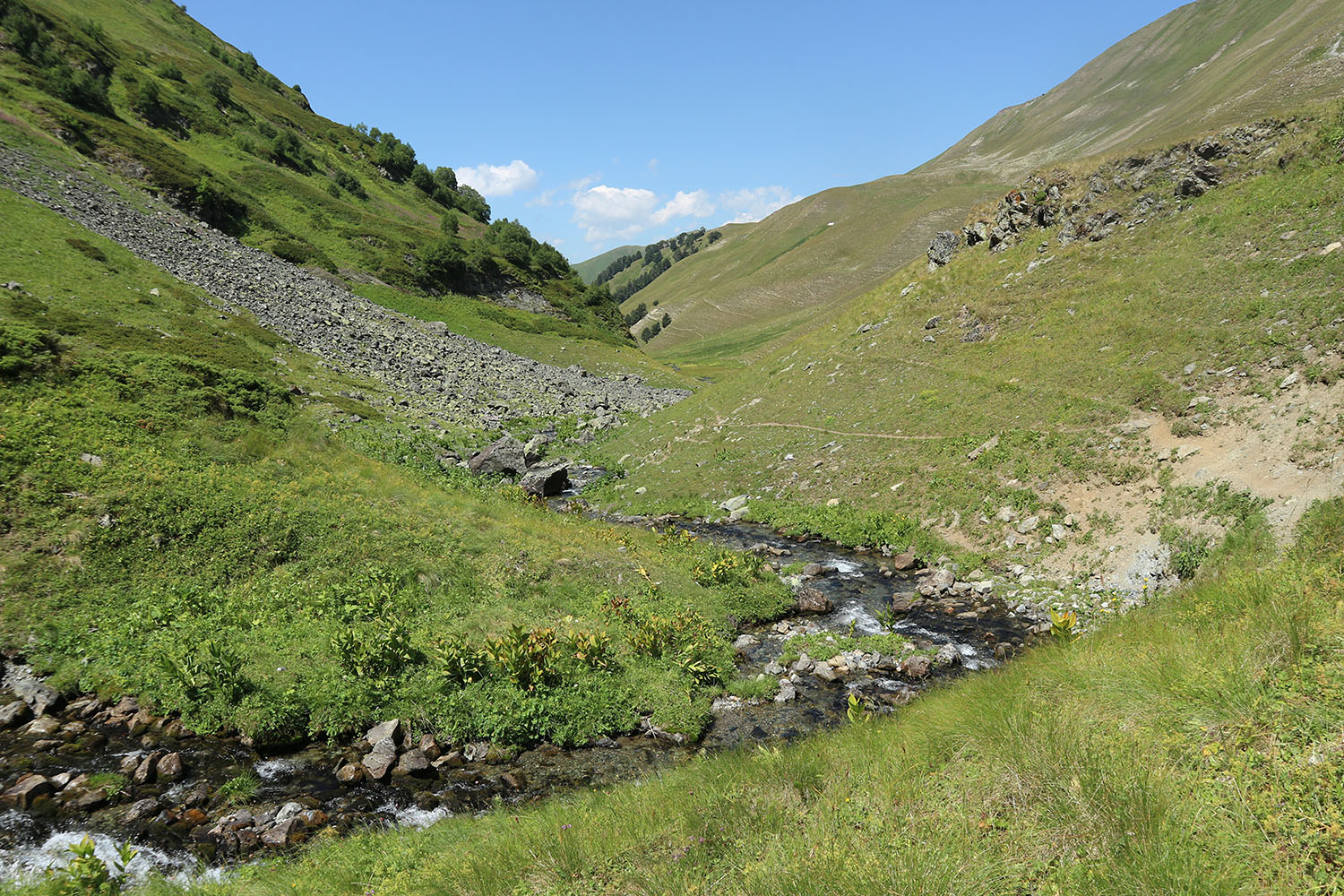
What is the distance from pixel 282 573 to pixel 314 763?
6.45m

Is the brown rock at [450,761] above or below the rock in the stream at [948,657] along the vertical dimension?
above

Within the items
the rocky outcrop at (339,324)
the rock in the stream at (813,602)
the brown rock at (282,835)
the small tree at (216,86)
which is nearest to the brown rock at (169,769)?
the brown rock at (282,835)

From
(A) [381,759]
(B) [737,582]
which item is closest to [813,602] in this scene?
(B) [737,582]

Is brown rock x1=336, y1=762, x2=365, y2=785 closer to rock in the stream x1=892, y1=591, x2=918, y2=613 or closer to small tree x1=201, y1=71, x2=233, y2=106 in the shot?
rock in the stream x1=892, y1=591, x2=918, y2=613

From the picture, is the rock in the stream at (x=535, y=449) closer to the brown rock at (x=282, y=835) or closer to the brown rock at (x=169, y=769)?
the brown rock at (x=169, y=769)

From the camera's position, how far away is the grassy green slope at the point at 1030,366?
22.0 m

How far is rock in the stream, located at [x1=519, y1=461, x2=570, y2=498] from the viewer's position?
3331cm

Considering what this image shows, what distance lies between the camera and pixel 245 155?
8419 centimetres

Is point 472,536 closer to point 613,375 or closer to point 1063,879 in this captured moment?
point 1063,879

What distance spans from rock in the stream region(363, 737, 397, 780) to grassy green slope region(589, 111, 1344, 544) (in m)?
20.1

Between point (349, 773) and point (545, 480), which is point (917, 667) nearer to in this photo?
point (349, 773)

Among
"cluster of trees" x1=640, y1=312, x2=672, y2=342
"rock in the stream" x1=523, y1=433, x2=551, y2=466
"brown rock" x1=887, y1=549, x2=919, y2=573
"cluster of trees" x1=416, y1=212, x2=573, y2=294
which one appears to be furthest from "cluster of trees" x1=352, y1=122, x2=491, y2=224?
"brown rock" x1=887, y1=549, x2=919, y2=573

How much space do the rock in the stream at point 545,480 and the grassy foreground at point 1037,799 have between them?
2430cm

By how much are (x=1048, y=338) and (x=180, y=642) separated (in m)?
36.2
